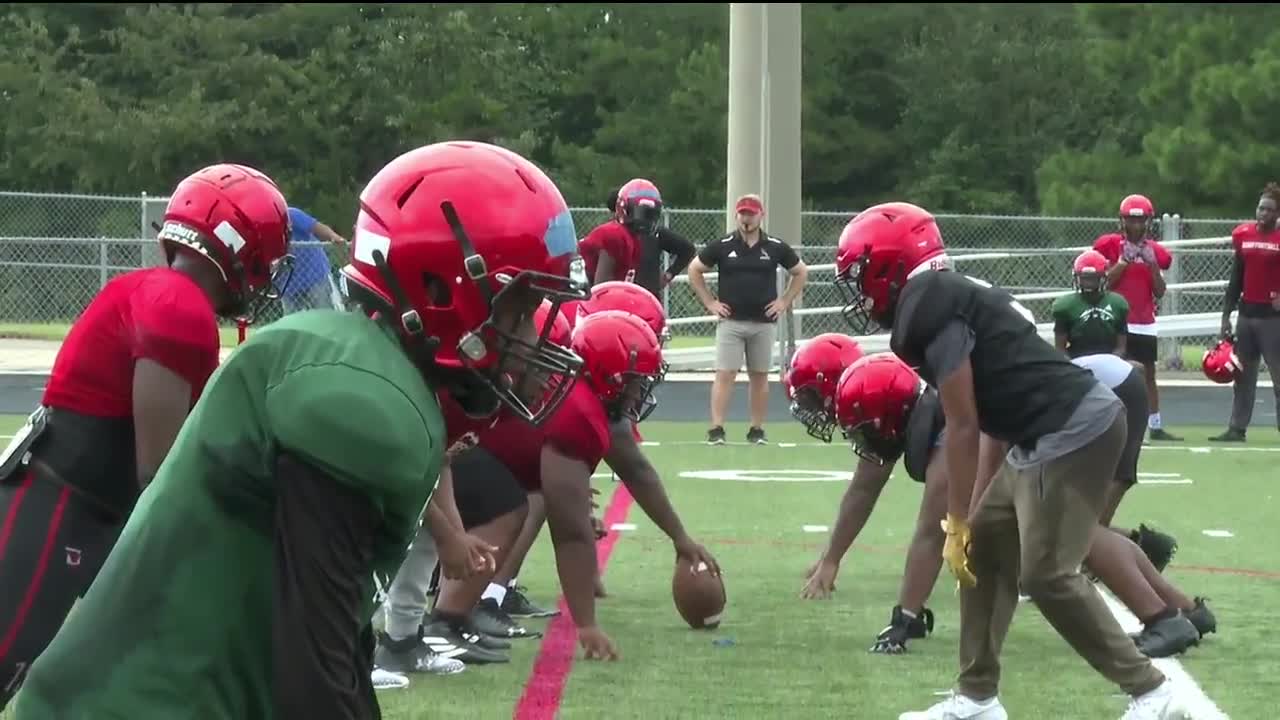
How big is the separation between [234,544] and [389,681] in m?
4.28

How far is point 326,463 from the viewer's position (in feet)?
7.99

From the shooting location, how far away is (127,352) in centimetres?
445

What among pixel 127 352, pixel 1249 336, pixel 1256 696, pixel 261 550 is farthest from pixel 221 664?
pixel 1249 336

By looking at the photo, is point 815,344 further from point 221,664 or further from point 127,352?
point 221,664

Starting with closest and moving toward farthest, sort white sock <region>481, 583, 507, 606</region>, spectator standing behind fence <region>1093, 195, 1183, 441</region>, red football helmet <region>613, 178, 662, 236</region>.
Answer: white sock <region>481, 583, 507, 606</region>
red football helmet <region>613, 178, 662, 236</region>
spectator standing behind fence <region>1093, 195, 1183, 441</region>

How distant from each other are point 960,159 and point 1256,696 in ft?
105

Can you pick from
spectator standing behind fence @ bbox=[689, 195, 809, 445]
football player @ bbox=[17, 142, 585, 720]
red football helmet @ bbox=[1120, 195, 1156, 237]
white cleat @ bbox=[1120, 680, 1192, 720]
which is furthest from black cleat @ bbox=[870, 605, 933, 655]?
red football helmet @ bbox=[1120, 195, 1156, 237]

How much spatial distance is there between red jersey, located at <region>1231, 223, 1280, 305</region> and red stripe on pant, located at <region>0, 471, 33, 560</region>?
1281 centimetres

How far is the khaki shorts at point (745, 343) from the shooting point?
16.2 m

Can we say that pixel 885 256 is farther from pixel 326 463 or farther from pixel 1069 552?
pixel 326 463

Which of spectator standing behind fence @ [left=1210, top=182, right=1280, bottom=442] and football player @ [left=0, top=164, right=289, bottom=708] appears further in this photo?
spectator standing behind fence @ [left=1210, top=182, right=1280, bottom=442]

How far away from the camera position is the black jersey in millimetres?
5957

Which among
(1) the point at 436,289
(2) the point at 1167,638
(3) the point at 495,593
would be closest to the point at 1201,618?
(2) the point at 1167,638

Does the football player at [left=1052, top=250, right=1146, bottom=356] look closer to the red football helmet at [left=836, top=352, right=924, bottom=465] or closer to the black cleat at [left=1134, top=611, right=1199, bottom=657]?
the red football helmet at [left=836, top=352, right=924, bottom=465]
